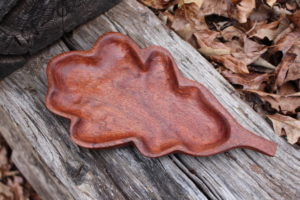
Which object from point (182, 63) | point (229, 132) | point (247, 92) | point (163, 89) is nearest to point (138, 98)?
point (163, 89)

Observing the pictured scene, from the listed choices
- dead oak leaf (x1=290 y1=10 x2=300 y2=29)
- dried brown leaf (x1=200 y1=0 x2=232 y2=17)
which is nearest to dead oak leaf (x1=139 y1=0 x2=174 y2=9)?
dried brown leaf (x1=200 y1=0 x2=232 y2=17)

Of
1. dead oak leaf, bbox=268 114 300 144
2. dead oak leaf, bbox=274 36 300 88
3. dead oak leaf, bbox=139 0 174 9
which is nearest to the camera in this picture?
dead oak leaf, bbox=268 114 300 144

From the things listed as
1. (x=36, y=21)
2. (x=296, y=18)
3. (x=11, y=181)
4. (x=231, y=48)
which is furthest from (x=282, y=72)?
(x=11, y=181)

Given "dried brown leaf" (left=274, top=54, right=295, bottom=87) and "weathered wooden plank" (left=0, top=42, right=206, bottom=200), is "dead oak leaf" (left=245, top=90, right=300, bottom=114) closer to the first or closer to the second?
"dried brown leaf" (left=274, top=54, right=295, bottom=87)

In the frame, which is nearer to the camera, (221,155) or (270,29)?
(221,155)

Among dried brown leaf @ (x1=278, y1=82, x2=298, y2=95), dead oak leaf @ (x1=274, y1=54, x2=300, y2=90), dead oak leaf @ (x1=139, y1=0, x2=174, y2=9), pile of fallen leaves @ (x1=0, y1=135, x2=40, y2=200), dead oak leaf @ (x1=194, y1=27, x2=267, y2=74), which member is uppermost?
dead oak leaf @ (x1=139, y1=0, x2=174, y2=9)

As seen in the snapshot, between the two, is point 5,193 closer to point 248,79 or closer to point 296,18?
point 248,79
